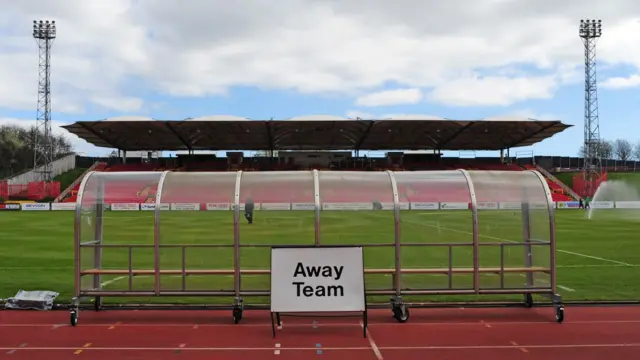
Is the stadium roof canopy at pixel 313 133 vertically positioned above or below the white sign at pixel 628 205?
above

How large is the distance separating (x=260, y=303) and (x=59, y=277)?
603 centimetres

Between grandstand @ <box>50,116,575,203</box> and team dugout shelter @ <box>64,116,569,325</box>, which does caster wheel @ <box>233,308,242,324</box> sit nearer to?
team dugout shelter @ <box>64,116,569,325</box>

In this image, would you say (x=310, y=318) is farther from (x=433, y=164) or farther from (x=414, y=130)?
(x=433, y=164)

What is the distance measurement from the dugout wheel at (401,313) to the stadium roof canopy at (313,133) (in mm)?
38693

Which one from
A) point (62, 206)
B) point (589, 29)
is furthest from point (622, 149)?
point (62, 206)

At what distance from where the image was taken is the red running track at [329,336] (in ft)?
24.9

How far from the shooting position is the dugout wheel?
Answer: 30.7ft

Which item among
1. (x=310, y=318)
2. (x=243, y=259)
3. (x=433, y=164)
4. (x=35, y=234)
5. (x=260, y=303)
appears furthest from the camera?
(x=433, y=164)

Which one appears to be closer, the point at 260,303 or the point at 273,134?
the point at 260,303

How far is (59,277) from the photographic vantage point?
13992mm

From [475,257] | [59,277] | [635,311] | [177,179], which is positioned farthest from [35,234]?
[635,311]

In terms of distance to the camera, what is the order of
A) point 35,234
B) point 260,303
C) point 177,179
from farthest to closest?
point 35,234, point 260,303, point 177,179

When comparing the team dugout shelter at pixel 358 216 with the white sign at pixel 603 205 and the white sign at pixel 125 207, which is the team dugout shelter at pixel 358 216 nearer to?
the white sign at pixel 125 207

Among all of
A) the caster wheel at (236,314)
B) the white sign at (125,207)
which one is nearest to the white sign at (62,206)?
the white sign at (125,207)
